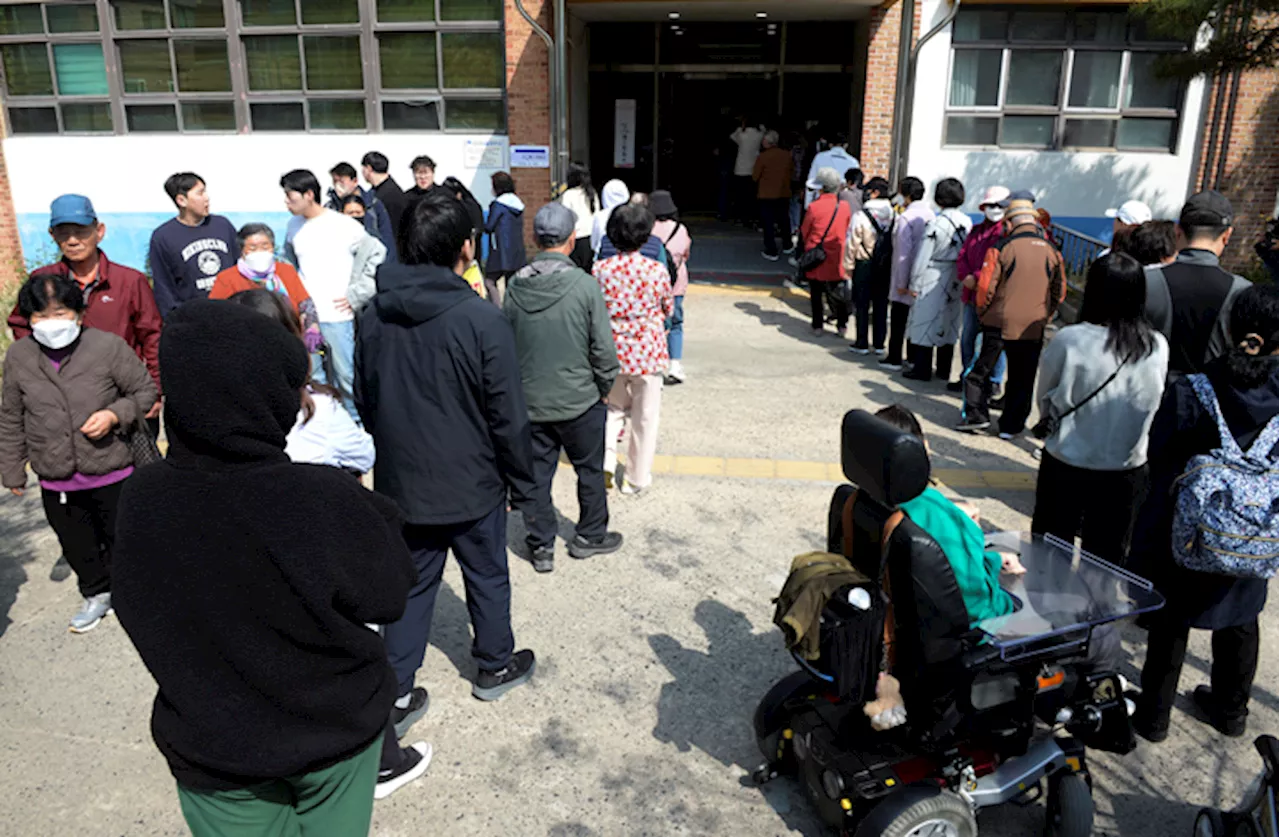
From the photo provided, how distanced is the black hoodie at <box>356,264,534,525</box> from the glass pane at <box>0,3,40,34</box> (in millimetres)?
14445

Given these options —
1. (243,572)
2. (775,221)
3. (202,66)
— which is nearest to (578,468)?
(243,572)

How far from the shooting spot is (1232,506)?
3.30 meters

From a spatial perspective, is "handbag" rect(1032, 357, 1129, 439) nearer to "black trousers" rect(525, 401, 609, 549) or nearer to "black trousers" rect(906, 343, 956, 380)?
"black trousers" rect(525, 401, 609, 549)

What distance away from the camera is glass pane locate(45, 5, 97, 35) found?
46.9 ft

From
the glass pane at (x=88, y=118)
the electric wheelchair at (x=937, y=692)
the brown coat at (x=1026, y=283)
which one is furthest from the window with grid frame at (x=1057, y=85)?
the glass pane at (x=88, y=118)

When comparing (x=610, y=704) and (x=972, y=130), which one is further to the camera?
(x=972, y=130)

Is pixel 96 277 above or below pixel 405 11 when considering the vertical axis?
below

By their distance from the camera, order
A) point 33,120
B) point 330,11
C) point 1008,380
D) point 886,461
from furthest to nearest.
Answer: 1. point 33,120
2. point 330,11
3. point 1008,380
4. point 886,461

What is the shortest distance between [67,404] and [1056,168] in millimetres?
12828

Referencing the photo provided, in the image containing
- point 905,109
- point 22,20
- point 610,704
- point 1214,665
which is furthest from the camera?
point 22,20

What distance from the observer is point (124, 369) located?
447 cm

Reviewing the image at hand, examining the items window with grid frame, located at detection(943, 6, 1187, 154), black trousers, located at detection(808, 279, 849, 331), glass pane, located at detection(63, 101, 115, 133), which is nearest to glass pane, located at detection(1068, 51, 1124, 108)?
window with grid frame, located at detection(943, 6, 1187, 154)

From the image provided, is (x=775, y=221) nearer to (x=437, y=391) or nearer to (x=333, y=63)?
(x=333, y=63)

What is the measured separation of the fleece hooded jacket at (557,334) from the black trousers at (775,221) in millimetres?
9802
